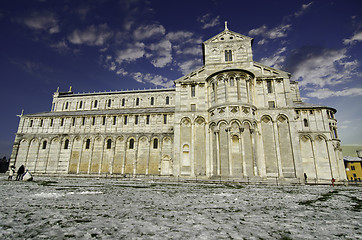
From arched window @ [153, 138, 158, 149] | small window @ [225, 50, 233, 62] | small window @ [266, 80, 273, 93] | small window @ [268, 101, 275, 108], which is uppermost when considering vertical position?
small window @ [225, 50, 233, 62]

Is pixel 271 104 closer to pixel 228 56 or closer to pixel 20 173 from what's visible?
pixel 228 56

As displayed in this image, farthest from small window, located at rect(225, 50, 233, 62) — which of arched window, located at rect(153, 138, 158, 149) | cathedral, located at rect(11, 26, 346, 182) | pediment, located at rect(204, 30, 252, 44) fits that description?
arched window, located at rect(153, 138, 158, 149)

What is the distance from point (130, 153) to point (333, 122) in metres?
33.2

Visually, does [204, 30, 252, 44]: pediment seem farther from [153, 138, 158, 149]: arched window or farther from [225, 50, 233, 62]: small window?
[153, 138, 158, 149]: arched window

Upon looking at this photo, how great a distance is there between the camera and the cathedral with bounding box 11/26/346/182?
68.5ft

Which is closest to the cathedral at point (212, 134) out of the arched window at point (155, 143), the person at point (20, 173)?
the arched window at point (155, 143)

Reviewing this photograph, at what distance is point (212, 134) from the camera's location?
2220cm

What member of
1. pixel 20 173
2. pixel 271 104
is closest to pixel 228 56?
pixel 271 104

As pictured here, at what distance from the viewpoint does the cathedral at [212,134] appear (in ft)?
68.5

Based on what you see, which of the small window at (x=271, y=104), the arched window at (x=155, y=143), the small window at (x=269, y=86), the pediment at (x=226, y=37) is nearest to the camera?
the small window at (x=271, y=104)

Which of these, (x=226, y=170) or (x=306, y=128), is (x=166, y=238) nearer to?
(x=226, y=170)

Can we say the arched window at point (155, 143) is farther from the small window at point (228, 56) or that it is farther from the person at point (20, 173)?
the person at point (20, 173)

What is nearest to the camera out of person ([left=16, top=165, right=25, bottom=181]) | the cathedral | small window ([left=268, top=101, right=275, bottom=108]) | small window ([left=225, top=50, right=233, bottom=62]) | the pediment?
person ([left=16, top=165, right=25, bottom=181])

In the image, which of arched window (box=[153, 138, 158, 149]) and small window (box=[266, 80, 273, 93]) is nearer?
small window (box=[266, 80, 273, 93])
